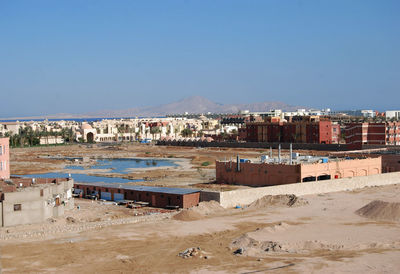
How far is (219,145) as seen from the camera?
106m

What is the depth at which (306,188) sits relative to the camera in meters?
39.1

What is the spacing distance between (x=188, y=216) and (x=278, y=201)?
23.5 ft

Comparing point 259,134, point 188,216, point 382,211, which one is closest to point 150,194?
point 188,216

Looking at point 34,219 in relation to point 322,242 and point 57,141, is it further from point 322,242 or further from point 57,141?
point 57,141

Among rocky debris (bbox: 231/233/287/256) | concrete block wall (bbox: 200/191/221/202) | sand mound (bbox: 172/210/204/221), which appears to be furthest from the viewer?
concrete block wall (bbox: 200/191/221/202)

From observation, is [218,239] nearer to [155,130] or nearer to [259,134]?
[259,134]

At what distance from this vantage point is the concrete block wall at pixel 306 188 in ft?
116

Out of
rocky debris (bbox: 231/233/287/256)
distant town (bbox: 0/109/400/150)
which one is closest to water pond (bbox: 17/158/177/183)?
distant town (bbox: 0/109/400/150)

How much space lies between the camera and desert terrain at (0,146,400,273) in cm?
2258

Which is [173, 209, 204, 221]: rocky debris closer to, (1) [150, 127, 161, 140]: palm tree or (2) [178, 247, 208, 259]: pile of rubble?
(2) [178, 247, 208, 259]: pile of rubble

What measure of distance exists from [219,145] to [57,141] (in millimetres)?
39691

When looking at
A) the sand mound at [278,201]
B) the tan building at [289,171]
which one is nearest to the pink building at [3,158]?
the tan building at [289,171]

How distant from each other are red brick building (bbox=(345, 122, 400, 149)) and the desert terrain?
42.7 meters

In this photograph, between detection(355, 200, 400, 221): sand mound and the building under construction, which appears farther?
the building under construction
